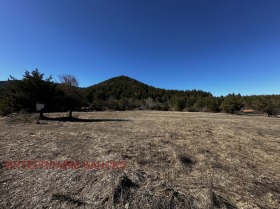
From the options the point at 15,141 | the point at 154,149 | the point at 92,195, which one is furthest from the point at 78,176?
the point at 15,141

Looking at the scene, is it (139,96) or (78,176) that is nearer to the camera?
(78,176)

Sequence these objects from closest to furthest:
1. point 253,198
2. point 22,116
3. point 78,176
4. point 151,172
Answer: point 253,198, point 78,176, point 151,172, point 22,116

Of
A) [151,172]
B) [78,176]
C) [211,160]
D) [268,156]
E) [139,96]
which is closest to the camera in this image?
[78,176]

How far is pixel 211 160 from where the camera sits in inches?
240

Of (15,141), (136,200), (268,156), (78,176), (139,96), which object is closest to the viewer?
(136,200)

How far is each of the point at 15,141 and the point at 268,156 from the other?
36.5ft

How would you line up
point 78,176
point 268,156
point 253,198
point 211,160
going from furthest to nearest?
point 268,156 < point 211,160 < point 78,176 < point 253,198

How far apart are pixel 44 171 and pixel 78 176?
1075 millimetres

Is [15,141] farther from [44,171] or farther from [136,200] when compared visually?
[136,200]

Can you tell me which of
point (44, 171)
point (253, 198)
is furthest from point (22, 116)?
point (253, 198)

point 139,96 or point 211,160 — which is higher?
point 139,96

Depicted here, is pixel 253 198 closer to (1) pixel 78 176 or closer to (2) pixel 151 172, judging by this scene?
(2) pixel 151 172

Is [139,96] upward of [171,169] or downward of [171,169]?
upward

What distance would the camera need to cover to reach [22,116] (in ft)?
49.8
